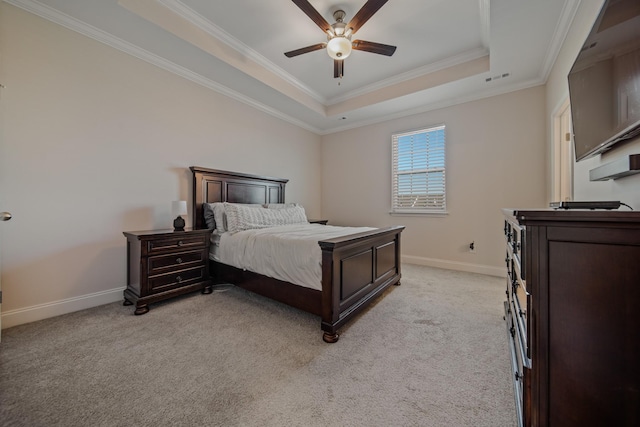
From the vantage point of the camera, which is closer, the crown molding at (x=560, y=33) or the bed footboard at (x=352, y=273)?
the bed footboard at (x=352, y=273)

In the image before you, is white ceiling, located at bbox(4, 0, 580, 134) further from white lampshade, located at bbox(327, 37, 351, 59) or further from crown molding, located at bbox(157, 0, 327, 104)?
white lampshade, located at bbox(327, 37, 351, 59)

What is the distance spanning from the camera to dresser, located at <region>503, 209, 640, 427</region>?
0.74m

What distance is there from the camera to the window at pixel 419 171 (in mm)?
4023

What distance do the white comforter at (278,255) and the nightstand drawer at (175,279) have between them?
292 millimetres

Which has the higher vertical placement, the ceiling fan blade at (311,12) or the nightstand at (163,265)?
the ceiling fan blade at (311,12)

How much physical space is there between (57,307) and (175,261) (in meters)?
1.03

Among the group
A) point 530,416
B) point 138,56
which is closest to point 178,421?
point 530,416

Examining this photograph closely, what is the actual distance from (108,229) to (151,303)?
94 cm

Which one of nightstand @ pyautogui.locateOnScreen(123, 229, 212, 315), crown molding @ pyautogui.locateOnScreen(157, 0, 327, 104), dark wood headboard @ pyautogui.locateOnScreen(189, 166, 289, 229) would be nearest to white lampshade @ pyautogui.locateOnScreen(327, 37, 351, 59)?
crown molding @ pyautogui.locateOnScreen(157, 0, 327, 104)

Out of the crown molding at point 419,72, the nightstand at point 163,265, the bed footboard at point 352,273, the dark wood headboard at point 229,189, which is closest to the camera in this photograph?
the bed footboard at point 352,273

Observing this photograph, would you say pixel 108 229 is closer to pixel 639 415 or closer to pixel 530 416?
pixel 530 416

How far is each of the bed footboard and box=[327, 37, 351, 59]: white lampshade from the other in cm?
189

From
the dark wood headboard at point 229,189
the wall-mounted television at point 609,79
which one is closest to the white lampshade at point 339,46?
the wall-mounted television at point 609,79

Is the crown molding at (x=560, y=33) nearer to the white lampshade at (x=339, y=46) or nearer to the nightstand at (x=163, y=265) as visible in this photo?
the white lampshade at (x=339, y=46)
